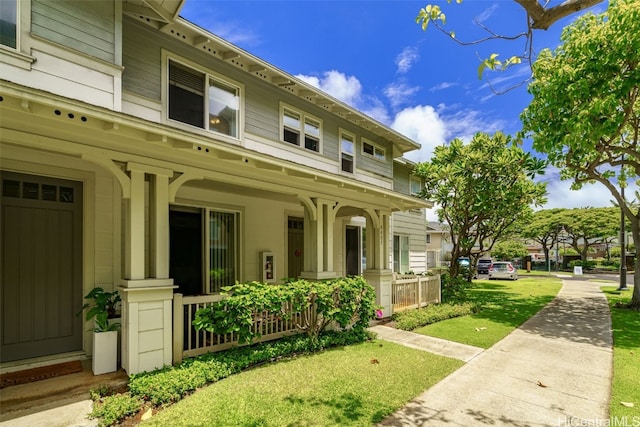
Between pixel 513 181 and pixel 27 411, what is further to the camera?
pixel 513 181

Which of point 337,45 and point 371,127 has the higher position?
point 337,45

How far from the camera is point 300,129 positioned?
9.13m

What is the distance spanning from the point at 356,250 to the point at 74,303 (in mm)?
8999

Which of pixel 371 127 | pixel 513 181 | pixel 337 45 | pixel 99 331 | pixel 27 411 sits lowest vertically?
pixel 27 411

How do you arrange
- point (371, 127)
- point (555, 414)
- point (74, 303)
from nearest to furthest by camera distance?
point (555, 414) < point (74, 303) < point (371, 127)

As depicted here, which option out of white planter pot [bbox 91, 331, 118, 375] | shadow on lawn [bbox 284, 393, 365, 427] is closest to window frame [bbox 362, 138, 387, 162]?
shadow on lawn [bbox 284, 393, 365, 427]

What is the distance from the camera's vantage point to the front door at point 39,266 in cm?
475

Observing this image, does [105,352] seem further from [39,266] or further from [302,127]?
[302,127]

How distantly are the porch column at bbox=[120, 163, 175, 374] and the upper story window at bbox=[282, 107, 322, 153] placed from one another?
14.8 feet

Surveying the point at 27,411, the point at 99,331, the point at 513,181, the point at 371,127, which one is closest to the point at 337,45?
the point at 371,127

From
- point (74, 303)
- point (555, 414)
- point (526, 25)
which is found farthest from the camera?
point (74, 303)

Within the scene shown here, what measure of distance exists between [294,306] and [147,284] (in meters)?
2.46

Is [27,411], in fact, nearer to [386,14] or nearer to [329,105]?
[386,14]

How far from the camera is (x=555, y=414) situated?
12.6 ft
